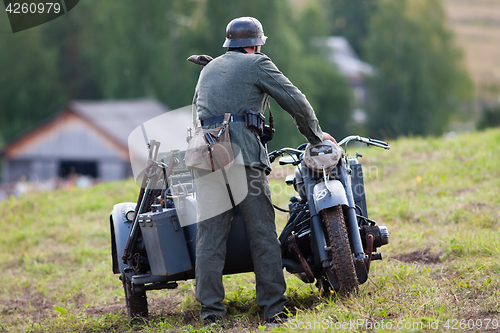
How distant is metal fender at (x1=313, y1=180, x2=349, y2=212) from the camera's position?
148 inches

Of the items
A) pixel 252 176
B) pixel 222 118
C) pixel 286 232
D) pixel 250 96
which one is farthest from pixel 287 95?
pixel 286 232

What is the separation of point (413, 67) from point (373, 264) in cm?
3666

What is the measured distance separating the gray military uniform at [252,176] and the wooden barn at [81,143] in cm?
2858

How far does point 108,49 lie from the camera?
1528 inches

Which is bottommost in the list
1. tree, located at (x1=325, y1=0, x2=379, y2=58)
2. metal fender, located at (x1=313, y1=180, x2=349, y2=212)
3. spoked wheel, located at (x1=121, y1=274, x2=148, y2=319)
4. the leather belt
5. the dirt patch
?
the dirt patch

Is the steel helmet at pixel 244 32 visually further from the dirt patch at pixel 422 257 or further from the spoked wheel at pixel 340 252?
the dirt patch at pixel 422 257

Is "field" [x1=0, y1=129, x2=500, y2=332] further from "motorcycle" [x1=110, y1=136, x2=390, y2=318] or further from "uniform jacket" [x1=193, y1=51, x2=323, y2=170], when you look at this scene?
"uniform jacket" [x1=193, y1=51, x2=323, y2=170]

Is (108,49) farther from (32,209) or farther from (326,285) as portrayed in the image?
(326,285)

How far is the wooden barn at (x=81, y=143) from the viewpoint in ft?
110

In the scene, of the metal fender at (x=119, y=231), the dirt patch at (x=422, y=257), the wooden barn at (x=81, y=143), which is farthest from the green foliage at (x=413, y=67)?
the metal fender at (x=119, y=231)

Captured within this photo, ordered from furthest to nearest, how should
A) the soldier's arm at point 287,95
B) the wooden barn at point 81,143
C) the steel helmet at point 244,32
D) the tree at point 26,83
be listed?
the tree at point 26,83 → the wooden barn at point 81,143 → the steel helmet at point 244,32 → the soldier's arm at point 287,95

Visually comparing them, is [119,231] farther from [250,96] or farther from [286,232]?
[250,96]

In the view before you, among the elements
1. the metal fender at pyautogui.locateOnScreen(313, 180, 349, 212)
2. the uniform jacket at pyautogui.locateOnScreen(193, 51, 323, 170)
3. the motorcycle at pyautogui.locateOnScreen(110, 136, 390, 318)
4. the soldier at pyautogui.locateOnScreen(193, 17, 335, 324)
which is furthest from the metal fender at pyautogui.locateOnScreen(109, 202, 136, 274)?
the metal fender at pyautogui.locateOnScreen(313, 180, 349, 212)

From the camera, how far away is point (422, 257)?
517 cm
